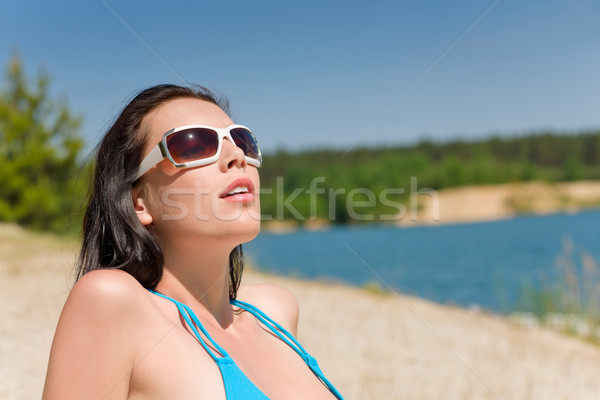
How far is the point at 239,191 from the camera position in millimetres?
1630

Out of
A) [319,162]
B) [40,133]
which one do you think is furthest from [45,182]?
[319,162]

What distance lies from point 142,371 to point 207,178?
21.8 inches

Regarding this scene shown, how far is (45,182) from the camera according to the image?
2084cm

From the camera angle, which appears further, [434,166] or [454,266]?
[434,166]

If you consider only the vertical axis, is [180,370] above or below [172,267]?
below

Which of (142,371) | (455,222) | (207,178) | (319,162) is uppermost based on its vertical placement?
(207,178)

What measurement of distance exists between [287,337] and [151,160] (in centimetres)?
74

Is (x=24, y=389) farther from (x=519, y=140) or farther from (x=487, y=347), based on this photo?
(x=519, y=140)

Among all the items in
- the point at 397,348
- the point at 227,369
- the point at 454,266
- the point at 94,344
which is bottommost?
the point at 454,266

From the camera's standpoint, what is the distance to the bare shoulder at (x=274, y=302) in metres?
2.03

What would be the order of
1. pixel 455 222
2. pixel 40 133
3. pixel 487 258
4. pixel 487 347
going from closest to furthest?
pixel 487 347 < pixel 40 133 < pixel 487 258 < pixel 455 222

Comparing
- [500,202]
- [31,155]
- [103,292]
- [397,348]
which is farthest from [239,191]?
[500,202]

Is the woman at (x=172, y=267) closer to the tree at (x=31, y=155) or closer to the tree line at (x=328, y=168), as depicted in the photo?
the tree line at (x=328, y=168)

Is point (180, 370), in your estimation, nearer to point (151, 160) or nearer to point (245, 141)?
point (151, 160)
